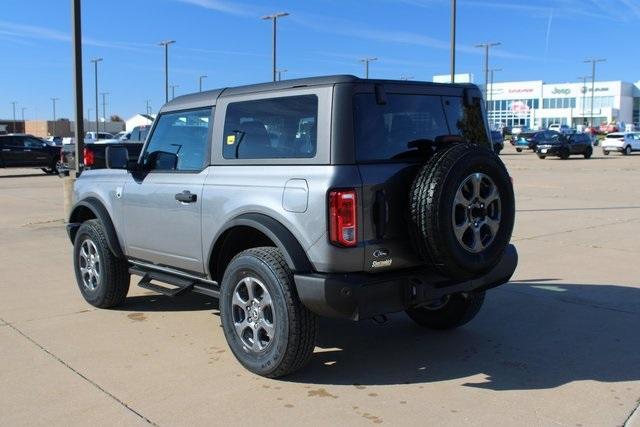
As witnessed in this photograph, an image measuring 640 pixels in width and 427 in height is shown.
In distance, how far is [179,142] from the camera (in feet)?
17.1

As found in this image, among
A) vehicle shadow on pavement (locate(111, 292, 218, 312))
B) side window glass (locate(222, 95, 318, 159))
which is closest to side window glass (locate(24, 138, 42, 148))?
vehicle shadow on pavement (locate(111, 292, 218, 312))

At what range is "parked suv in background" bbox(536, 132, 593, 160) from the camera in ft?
123

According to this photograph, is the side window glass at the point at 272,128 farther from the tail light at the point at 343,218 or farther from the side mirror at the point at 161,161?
the side mirror at the point at 161,161

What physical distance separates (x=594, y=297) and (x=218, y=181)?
4015 mm

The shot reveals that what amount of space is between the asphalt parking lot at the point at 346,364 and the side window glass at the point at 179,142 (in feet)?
4.50

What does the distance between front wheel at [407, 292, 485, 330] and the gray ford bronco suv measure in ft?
1.75

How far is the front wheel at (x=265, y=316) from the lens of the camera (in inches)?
158

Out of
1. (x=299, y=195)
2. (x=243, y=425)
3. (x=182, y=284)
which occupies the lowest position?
(x=243, y=425)

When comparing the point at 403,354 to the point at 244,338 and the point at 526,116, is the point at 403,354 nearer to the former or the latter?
the point at 244,338

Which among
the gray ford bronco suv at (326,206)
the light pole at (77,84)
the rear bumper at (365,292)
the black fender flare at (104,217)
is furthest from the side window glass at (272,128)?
the light pole at (77,84)

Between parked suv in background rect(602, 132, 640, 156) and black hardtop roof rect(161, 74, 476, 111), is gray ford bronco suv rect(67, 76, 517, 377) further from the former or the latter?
parked suv in background rect(602, 132, 640, 156)

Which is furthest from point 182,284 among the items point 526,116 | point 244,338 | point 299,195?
point 526,116

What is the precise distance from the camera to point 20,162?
1075 inches

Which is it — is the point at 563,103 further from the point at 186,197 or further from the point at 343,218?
the point at 343,218
